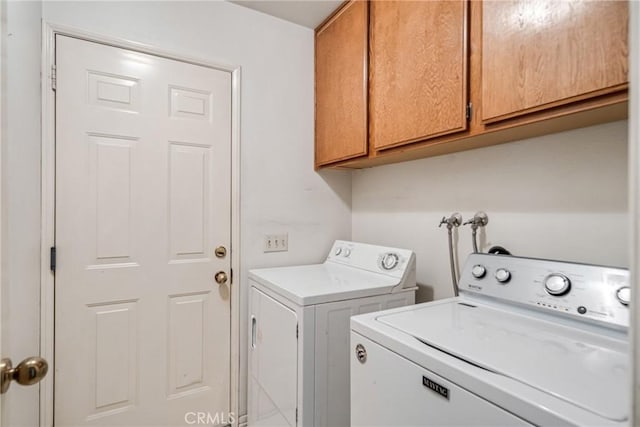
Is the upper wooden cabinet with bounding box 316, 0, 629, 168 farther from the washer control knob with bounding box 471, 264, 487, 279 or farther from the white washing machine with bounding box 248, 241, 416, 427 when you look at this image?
the white washing machine with bounding box 248, 241, 416, 427

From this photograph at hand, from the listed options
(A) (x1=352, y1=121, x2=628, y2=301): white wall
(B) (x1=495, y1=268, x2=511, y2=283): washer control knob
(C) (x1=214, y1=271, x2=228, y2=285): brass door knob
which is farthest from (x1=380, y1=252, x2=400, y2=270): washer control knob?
(C) (x1=214, y1=271, x2=228, y2=285): brass door knob

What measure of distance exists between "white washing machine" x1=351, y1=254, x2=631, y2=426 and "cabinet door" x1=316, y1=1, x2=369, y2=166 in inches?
36.8

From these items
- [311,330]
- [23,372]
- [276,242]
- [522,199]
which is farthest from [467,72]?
[23,372]

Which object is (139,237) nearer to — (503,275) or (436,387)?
(436,387)

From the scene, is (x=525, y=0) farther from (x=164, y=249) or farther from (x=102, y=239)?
(x=102, y=239)

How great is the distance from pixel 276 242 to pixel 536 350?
4.85ft

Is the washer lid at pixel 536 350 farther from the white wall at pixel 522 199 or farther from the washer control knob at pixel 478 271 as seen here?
the white wall at pixel 522 199

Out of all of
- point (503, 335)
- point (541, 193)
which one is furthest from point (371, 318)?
point (541, 193)

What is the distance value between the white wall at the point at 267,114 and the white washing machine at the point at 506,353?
1.08 metres

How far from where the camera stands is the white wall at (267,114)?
1739 millimetres

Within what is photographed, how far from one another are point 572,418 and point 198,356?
1.73 m

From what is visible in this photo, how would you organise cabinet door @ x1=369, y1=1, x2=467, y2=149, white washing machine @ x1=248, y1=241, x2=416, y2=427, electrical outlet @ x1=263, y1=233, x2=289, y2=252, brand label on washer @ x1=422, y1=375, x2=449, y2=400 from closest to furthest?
brand label on washer @ x1=422, y1=375, x2=449, y2=400, cabinet door @ x1=369, y1=1, x2=467, y2=149, white washing machine @ x1=248, y1=241, x2=416, y2=427, electrical outlet @ x1=263, y1=233, x2=289, y2=252

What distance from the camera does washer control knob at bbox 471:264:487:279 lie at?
1233 mm

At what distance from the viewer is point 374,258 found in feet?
5.81
